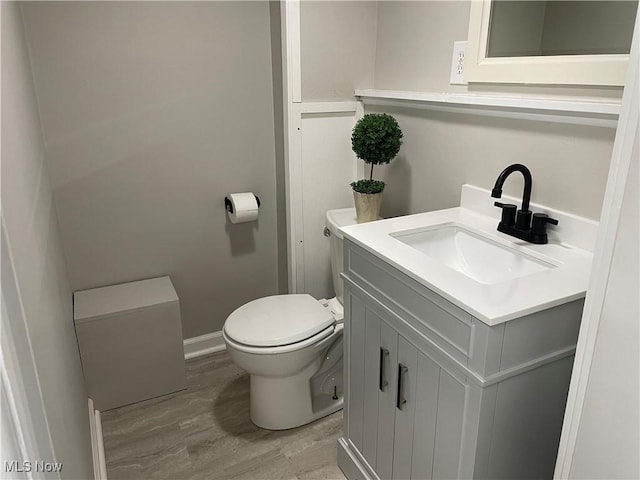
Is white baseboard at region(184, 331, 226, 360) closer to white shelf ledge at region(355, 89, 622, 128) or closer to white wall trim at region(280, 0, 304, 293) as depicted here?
white wall trim at region(280, 0, 304, 293)

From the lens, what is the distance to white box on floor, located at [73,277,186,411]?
1.94m

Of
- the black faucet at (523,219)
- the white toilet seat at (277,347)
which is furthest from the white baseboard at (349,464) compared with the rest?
the black faucet at (523,219)

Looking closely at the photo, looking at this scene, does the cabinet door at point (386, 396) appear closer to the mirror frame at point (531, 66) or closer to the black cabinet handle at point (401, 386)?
the black cabinet handle at point (401, 386)

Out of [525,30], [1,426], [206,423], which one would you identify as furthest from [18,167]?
[525,30]

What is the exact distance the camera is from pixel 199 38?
1994 millimetres

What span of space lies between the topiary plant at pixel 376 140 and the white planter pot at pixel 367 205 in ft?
0.06

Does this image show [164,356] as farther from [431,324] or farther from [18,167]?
[431,324]

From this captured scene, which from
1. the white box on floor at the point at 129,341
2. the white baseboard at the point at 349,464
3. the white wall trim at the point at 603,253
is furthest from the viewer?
the white box on floor at the point at 129,341

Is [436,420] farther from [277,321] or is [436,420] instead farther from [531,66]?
[531,66]

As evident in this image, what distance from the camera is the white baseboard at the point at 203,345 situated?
7.86 feet

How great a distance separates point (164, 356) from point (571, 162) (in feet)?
5.76

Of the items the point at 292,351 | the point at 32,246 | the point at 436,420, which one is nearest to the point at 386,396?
the point at 436,420

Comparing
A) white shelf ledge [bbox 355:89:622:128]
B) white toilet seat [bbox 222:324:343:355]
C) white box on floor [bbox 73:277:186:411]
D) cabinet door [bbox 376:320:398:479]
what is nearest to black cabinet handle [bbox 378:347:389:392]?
cabinet door [bbox 376:320:398:479]

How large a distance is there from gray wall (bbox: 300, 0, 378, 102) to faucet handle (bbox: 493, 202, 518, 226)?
3.18 ft
